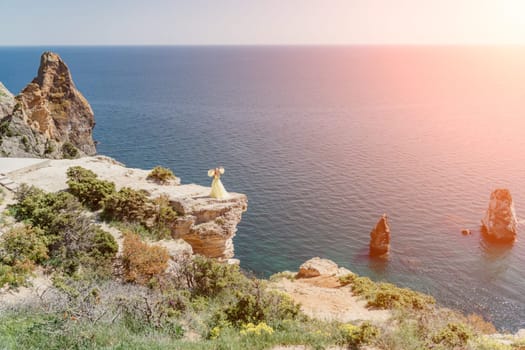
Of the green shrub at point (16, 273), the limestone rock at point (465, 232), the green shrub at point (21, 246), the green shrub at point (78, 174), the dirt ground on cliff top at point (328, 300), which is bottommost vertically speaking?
the limestone rock at point (465, 232)

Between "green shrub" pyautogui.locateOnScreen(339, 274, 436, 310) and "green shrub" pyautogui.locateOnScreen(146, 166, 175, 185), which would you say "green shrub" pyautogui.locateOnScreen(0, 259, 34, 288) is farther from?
"green shrub" pyautogui.locateOnScreen(339, 274, 436, 310)

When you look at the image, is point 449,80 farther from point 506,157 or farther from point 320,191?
point 320,191

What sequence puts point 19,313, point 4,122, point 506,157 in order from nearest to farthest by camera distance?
point 19,313, point 4,122, point 506,157

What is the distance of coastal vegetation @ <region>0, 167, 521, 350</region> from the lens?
13.7 metres

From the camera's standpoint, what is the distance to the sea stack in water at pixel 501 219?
4872cm

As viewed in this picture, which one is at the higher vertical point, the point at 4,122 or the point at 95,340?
the point at 4,122

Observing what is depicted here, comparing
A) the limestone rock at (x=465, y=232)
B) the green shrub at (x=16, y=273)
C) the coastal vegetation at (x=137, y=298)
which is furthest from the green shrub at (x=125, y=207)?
the limestone rock at (x=465, y=232)

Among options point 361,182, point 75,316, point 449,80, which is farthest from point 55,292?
point 449,80

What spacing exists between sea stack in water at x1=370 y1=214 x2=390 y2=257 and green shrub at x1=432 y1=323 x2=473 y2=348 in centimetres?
2832

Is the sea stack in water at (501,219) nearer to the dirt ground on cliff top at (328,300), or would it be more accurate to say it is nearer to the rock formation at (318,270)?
the rock formation at (318,270)

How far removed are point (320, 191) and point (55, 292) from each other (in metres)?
47.4

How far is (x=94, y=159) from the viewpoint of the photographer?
34.8m

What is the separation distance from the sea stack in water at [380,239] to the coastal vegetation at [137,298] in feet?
55.2

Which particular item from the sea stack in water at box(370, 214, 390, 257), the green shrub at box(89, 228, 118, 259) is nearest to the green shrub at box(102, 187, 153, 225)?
the green shrub at box(89, 228, 118, 259)
